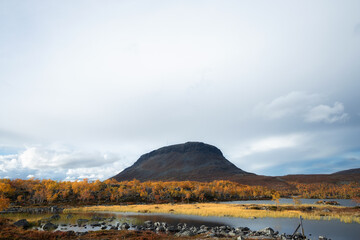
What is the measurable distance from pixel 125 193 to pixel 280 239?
420 ft

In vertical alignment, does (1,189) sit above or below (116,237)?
above

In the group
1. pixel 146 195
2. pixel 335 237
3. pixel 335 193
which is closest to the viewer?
pixel 335 237

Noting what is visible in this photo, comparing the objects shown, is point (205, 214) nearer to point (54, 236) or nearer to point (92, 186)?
point (54, 236)

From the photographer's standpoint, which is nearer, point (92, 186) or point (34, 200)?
point (34, 200)

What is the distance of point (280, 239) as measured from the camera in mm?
30562

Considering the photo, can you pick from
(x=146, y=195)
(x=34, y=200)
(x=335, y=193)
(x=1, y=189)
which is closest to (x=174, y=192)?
(x=146, y=195)

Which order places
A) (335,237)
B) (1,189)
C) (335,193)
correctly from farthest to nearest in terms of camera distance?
(335,193), (1,189), (335,237)

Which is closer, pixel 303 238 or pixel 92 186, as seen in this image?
pixel 303 238

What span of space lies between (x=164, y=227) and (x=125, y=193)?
109 metres

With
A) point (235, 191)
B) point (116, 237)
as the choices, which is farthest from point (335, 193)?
point (116, 237)

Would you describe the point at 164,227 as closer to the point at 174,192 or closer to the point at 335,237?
the point at 335,237

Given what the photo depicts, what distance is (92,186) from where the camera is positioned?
506 feet

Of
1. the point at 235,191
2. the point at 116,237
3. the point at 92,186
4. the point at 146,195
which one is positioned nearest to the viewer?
the point at 116,237

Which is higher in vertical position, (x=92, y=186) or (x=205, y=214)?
(x=92, y=186)
